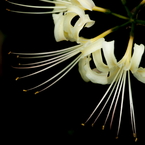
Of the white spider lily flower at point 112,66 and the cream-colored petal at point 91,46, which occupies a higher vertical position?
the cream-colored petal at point 91,46

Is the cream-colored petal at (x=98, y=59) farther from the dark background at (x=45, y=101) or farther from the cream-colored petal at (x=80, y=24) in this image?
the dark background at (x=45, y=101)

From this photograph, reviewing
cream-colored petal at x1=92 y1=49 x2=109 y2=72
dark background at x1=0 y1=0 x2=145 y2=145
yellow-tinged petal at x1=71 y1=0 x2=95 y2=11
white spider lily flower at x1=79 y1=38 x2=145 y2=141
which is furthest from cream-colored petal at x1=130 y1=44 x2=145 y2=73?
dark background at x1=0 y1=0 x2=145 y2=145

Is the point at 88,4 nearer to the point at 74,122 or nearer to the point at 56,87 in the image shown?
the point at 56,87

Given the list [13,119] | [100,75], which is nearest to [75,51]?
[100,75]

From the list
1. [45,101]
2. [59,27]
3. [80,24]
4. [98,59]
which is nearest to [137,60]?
[98,59]

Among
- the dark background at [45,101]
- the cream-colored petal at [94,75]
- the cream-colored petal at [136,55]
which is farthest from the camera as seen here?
the dark background at [45,101]

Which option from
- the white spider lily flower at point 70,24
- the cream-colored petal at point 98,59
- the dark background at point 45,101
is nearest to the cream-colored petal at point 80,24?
Answer: the white spider lily flower at point 70,24

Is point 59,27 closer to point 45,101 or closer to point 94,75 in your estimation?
point 94,75

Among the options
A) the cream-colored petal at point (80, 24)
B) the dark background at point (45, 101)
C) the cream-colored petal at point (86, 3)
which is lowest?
the dark background at point (45, 101)
